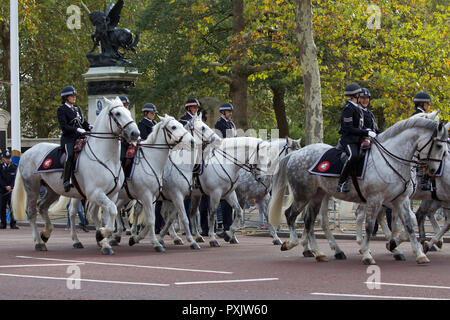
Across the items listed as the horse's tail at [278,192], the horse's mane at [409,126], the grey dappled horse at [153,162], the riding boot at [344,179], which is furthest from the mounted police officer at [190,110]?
the horse's mane at [409,126]

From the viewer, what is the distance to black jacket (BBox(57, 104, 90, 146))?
15.3m

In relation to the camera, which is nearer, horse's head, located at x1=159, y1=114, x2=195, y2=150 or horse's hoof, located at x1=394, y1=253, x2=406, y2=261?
horse's hoof, located at x1=394, y1=253, x2=406, y2=261

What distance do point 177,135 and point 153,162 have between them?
74cm

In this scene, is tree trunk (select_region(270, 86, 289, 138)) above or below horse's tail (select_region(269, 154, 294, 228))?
above

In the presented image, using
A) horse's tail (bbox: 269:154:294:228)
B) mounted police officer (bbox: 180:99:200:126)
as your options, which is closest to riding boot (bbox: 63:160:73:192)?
mounted police officer (bbox: 180:99:200:126)

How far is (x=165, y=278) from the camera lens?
37.0 feet

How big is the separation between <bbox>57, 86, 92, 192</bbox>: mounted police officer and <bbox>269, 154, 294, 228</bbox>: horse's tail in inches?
147

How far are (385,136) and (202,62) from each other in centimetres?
1791

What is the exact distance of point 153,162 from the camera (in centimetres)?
1591

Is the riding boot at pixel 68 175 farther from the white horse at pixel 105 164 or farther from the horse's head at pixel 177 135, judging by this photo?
the horse's head at pixel 177 135

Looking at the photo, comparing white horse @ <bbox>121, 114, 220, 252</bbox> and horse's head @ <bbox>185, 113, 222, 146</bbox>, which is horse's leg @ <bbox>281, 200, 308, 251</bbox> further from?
horse's head @ <bbox>185, 113, 222, 146</bbox>

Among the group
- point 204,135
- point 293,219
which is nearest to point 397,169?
point 293,219
